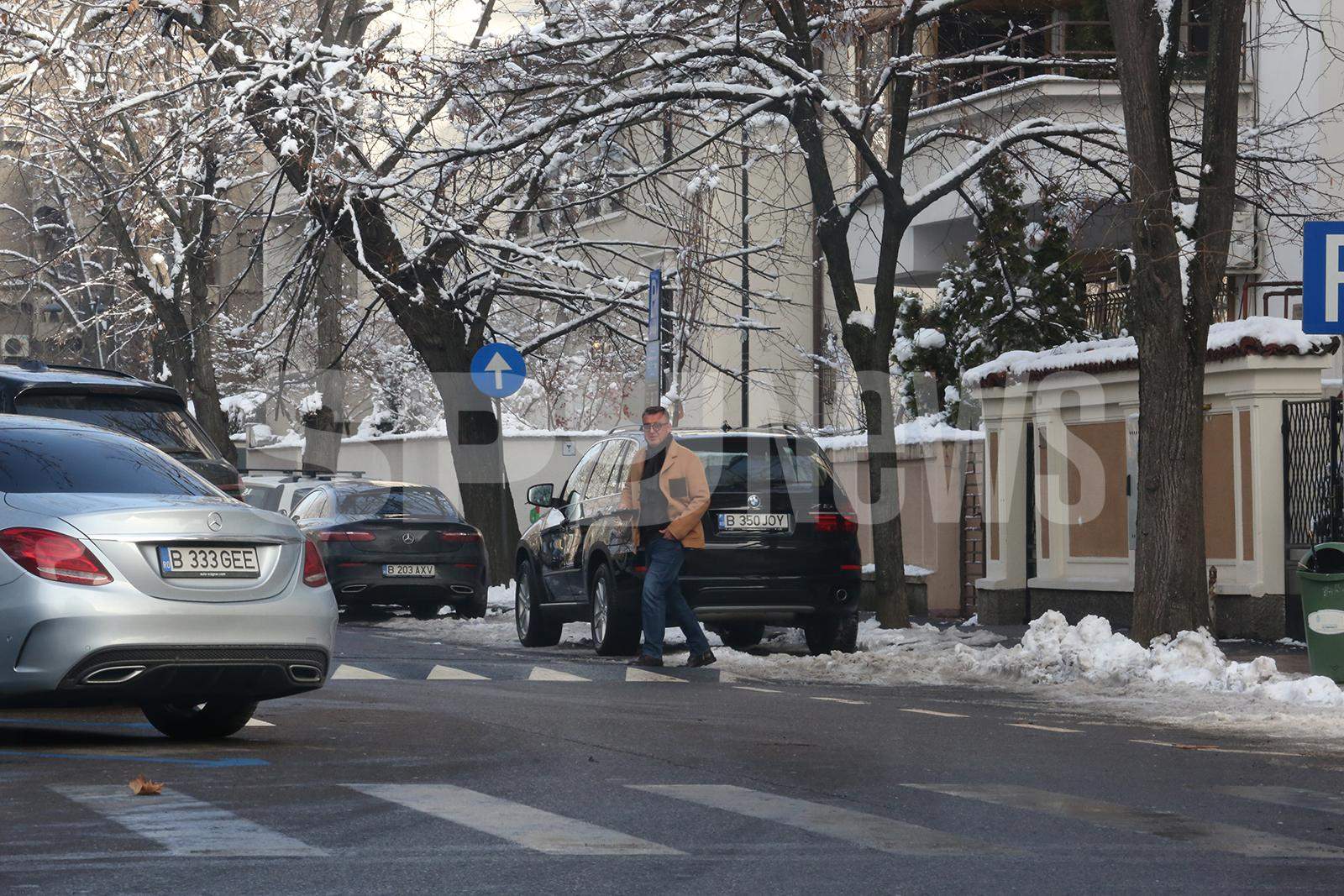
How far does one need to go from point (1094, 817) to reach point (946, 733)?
3.11 meters

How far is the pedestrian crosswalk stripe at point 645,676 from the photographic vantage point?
14.6 metres

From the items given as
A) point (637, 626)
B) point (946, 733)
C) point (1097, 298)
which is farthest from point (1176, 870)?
point (1097, 298)

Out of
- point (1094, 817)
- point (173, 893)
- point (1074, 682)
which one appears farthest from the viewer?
point (1074, 682)

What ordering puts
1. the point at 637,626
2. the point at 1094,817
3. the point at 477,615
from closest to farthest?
the point at 1094,817
the point at 637,626
the point at 477,615

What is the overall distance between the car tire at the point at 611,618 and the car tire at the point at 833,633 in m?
1.44

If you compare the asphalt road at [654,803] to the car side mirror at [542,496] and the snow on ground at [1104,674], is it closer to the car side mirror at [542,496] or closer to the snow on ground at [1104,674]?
the snow on ground at [1104,674]

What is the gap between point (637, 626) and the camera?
16.9 m

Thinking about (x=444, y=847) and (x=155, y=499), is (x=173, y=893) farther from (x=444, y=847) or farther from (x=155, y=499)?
(x=155, y=499)

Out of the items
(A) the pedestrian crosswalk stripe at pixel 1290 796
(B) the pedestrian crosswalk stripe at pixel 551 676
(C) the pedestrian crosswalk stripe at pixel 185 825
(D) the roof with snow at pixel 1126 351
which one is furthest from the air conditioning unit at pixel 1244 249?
(C) the pedestrian crosswalk stripe at pixel 185 825

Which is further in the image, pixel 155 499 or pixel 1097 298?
pixel 1097 298

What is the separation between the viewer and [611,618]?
16750 mm

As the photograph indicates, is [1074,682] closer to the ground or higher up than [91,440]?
closer to the ground

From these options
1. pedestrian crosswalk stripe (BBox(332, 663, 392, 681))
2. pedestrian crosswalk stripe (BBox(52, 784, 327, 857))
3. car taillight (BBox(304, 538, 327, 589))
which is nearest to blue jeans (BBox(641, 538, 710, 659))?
pedestrian crosswalk stripe (BBox(332, 663, 392, 681))

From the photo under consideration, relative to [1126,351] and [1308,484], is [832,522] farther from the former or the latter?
[1126,351]
